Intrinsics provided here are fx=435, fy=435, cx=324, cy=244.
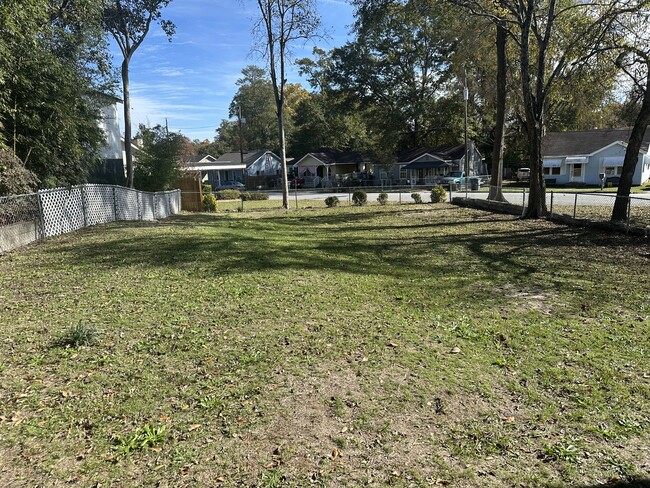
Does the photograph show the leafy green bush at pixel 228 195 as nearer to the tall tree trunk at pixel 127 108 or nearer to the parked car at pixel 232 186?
the parked car at pixel 232 186

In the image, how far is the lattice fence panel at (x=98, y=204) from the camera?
1145 cm

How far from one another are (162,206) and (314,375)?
16.1 metres

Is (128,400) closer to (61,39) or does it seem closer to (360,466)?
(360,466)

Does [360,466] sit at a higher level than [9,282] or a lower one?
lower

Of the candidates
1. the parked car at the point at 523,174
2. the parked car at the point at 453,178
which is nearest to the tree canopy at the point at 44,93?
the parked car at the point at 453,178

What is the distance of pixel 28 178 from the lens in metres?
9.10

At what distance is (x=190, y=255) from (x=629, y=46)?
1297cm

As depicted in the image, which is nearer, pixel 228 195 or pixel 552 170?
pixel 228 195

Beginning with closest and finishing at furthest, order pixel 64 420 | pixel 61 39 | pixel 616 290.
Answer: pixel 64 420, pixel 616 290, pixel 61 39

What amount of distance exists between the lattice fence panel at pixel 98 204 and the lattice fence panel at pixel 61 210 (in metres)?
0.38

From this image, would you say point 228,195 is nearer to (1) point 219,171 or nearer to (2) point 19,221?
(1) point 219,171

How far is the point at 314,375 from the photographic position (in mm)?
3762

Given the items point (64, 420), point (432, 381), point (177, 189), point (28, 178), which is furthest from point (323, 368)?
point (177, 189)

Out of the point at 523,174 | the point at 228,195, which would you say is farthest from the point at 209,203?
the point at 523,174
